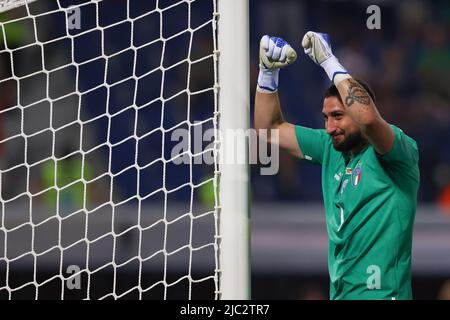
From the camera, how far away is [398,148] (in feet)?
9.55

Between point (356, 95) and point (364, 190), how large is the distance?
30cm

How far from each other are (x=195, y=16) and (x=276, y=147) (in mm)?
2840

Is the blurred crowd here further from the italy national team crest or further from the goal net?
the italy national team crest

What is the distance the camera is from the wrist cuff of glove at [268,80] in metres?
3.21

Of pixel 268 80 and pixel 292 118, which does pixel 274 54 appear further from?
pixel 292 118

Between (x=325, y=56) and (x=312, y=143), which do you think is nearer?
(x=325, y=56)

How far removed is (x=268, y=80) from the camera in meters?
3.26

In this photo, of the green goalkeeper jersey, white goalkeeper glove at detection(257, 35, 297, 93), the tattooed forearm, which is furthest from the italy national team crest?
white goalkeeper glove at detection(257, 35, 297, 93)

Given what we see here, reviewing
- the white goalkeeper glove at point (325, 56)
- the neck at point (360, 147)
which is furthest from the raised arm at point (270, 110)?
the neck at point (360, 147)

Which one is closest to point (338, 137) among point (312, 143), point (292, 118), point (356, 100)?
point (356, 100)

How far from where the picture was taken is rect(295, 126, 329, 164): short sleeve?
11.0 ft

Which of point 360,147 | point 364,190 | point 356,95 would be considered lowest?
point 364,190
